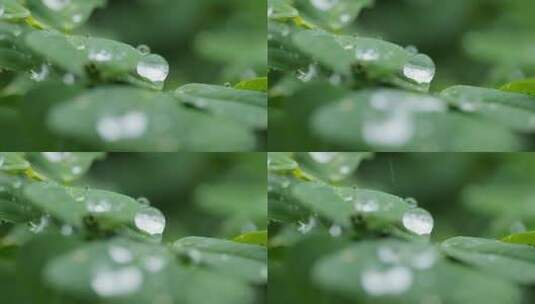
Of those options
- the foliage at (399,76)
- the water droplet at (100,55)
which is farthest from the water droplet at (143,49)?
the foliage at (399,76)

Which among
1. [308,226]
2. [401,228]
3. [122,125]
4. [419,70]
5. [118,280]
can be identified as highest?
[419,70]

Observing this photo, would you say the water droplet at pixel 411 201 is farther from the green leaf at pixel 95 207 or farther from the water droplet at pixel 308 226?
the green leaf at pixel 95 207

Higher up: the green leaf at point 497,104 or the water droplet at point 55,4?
the green leaf at point 497,104

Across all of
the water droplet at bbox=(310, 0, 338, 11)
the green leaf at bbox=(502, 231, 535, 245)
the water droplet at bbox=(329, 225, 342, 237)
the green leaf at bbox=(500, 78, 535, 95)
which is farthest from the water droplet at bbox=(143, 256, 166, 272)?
the green leaf at bbox=(500, 78, 535, 95)

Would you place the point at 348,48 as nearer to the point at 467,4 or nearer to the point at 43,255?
the point at 467,4

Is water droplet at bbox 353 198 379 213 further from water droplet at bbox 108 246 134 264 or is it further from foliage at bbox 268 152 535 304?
water droplet at bbox 108 246 134 264

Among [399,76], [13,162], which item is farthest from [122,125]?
[399,76]

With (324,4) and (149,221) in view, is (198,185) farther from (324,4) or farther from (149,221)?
(324,4)
